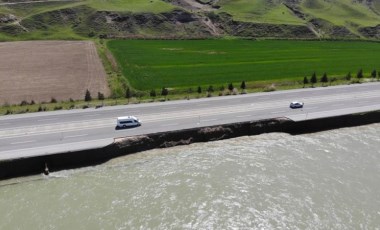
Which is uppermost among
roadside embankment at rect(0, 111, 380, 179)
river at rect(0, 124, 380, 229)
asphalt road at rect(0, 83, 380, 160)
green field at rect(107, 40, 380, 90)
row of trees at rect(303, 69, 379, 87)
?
green field at rect(107, 40, 380, 90)

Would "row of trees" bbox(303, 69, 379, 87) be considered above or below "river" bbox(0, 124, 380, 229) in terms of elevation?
above

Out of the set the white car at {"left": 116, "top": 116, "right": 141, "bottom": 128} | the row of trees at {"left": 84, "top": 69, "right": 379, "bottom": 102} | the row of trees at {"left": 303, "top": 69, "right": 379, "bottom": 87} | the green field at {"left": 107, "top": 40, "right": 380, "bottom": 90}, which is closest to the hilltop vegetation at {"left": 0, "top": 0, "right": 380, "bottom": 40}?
the green field at {"left": 107, "top": 40, "right": 380, "bottom": 90}

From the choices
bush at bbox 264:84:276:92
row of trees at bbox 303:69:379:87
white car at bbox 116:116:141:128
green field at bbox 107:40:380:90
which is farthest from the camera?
green field at bbox 107:40:380:90

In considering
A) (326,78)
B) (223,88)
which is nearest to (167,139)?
(223,88)

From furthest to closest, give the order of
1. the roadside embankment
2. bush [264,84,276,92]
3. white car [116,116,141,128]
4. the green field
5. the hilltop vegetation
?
the hilltop vegetation → the green field → bush [264,84,276,92] → white car [116,116,141,128] → the roadside embankment

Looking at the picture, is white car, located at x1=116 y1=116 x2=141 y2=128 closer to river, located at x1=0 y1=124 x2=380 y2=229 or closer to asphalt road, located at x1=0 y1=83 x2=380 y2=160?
asphalt road, located at x1=0 y1=83 x2=380 y2=160

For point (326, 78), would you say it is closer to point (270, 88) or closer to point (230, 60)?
point (270, 88)
